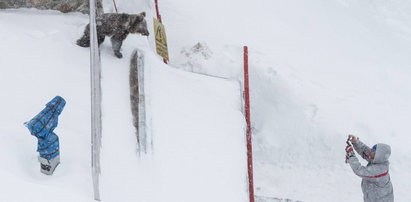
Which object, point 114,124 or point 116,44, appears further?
point 116,44

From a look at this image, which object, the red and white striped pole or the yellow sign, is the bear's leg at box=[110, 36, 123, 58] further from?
the red and white striped pole

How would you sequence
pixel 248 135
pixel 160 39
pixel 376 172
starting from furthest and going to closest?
pixel 160 39, pixel 248 135, pixel 376 172

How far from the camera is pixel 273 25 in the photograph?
11141 mm

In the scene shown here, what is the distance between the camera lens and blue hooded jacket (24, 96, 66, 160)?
4.12 m

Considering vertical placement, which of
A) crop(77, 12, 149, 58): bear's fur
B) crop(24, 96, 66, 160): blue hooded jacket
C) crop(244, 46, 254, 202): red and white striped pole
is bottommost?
crop(244, 46, 254, 202): red and white striped pole

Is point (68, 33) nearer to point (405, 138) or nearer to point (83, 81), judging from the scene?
point (83, 81)

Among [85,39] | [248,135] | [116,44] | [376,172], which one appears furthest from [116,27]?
[376,172]

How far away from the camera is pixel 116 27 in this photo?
7.21 m

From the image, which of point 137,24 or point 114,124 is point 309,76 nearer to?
point 137,24

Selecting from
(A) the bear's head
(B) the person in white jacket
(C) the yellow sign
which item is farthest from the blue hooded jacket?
(C) the yellow sign

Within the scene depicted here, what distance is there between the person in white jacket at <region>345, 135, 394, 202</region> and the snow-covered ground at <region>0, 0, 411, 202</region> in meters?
1.40

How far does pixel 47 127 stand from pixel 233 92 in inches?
153

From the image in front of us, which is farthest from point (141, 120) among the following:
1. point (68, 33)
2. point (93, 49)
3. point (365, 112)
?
point (365, 112)

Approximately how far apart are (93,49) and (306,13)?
8.54 m
